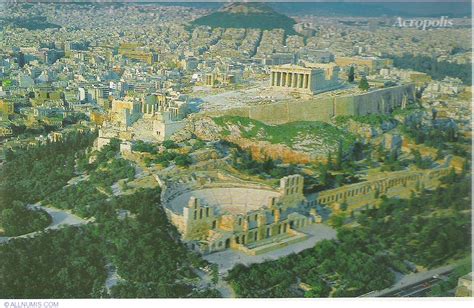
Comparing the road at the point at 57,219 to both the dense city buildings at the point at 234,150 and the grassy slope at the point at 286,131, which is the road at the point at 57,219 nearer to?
the dense city buildings at the point at 234,150

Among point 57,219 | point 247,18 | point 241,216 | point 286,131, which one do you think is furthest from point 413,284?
point 247,18

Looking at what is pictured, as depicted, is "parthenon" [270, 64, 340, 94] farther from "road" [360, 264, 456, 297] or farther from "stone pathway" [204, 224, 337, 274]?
"road" [360, 264, 456, 297]

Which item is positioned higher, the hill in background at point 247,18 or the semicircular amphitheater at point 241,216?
the hill in background at point 247,18

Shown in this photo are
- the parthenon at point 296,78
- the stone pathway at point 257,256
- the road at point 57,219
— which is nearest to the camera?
the stone pathway at point 257,256

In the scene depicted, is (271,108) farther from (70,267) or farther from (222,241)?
(70,267)

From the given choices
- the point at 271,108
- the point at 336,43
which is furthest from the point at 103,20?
the point at 336,43

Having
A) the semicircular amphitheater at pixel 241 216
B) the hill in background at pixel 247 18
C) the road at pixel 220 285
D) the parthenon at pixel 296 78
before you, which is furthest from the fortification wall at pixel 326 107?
the road at pixel 220 285

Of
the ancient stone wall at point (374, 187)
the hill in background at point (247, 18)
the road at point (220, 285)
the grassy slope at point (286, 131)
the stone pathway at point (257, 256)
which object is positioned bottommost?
the road at point (220, 285)
